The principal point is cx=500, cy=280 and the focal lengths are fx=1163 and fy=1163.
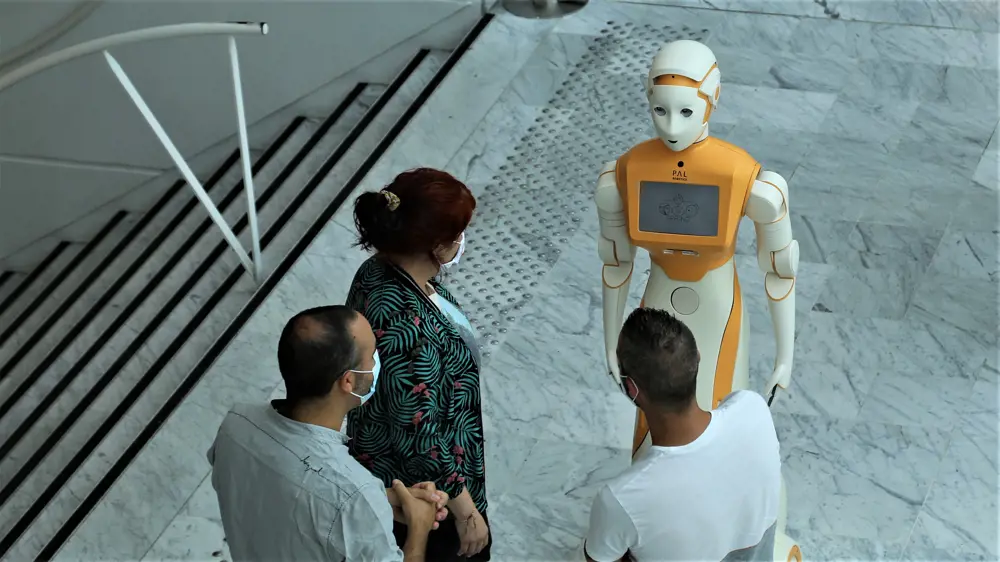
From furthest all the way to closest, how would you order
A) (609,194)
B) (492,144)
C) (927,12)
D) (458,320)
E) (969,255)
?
(927,12) → (492,144) → (969,255) → (609,194) → (458,320)

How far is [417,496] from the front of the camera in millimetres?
2715

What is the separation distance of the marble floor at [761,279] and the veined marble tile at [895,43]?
1cm

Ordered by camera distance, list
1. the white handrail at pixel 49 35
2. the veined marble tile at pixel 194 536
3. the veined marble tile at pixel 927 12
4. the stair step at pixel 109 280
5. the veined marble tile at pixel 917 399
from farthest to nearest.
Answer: the white handrail at pixel 49 35, the stair step at pixel 109 280, the veined marble tile at pixel 927 12, the veined marble tile at pixel 917 399, the veined marble tile at pixel 194 536

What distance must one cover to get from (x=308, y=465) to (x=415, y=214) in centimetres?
66

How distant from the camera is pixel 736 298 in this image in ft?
11.0

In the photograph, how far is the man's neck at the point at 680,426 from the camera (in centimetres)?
235

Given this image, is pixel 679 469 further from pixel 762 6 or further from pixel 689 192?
pixel 762 6

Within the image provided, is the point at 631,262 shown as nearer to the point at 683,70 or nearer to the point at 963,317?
the point at 683,70

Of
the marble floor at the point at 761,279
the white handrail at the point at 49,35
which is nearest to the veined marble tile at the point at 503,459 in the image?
the marble floor at the point at 761,279

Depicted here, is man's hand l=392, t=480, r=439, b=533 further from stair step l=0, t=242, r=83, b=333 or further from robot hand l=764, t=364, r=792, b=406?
stair step l=0, t=242, r=83, b=333

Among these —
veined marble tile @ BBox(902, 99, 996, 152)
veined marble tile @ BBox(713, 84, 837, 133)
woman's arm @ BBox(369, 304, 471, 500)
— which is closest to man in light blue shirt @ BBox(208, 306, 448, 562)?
woman's arm @ BBox(369, 304, 471, 500)

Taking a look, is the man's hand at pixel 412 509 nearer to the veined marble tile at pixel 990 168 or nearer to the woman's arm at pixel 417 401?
the woman's arm at pixel 417 401

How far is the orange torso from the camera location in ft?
10.1

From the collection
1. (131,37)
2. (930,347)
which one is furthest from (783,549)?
(131,37)
